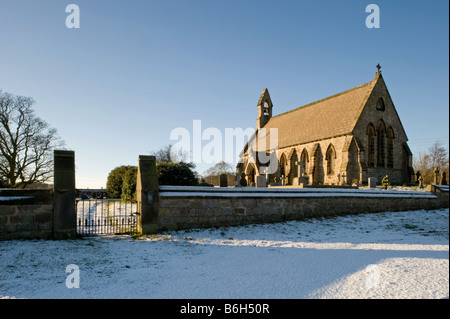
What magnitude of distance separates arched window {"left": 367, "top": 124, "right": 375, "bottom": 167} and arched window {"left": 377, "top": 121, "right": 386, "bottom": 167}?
1.10 metres

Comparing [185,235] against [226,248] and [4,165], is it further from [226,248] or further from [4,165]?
[4,165]

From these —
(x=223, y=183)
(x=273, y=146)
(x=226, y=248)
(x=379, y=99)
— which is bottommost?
(x=226, y=248)

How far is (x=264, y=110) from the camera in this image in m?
48.1

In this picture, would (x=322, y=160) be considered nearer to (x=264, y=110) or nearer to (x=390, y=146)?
(x=390, y=146)

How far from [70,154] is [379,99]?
93.2ft

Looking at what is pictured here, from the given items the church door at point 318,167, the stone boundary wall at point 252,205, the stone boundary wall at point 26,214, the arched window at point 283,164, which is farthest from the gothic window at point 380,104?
the stone boundary wall at point 26,214

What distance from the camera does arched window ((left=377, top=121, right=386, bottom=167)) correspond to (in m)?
29.1

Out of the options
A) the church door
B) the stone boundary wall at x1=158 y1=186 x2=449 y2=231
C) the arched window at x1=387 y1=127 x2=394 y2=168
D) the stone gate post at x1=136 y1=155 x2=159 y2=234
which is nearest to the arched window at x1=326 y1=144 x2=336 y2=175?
the church door

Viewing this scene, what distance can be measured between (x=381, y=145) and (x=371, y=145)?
55.9 inches

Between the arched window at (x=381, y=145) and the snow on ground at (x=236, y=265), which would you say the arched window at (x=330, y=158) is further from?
the snow on ground at (x=236, y=265)

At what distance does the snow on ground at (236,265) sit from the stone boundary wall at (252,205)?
1.94 feet

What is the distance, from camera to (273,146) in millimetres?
38969

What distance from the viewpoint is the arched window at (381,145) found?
29.1 meters
